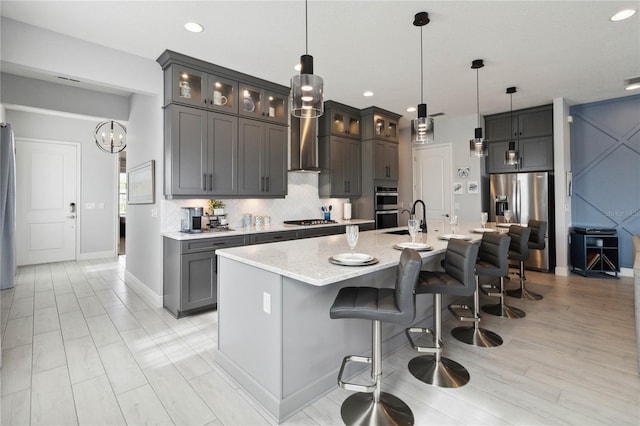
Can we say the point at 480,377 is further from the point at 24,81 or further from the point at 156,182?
the point at 24,81

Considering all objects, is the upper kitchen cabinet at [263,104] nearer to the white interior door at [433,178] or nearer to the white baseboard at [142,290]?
the white baseboard at [142,290]

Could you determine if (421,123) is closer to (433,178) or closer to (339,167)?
(339,167)

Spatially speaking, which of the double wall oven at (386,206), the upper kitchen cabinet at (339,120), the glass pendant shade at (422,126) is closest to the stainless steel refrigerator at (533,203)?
the double wall oven at (386,206)

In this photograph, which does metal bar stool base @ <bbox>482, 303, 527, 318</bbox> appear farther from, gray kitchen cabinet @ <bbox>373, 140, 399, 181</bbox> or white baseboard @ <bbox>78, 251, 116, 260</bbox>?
white baseboard @ <bbox>78, 251, 116, 260</bbox>

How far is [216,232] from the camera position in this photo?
3682mm

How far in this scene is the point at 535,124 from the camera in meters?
5.54

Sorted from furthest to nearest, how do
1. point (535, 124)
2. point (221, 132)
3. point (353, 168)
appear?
point (353, 168) < point (535, 124) < point (221, 132)

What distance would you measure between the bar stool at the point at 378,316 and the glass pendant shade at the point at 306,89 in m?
1.12

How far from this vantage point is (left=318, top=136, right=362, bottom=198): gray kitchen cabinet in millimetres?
5434

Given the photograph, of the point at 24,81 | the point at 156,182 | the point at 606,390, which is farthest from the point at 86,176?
the point at 606,390

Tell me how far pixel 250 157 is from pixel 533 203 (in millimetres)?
4765

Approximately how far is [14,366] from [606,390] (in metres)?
4.22

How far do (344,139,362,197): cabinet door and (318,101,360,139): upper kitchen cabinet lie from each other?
0.19 metres

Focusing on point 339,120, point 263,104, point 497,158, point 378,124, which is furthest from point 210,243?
point 497,158
